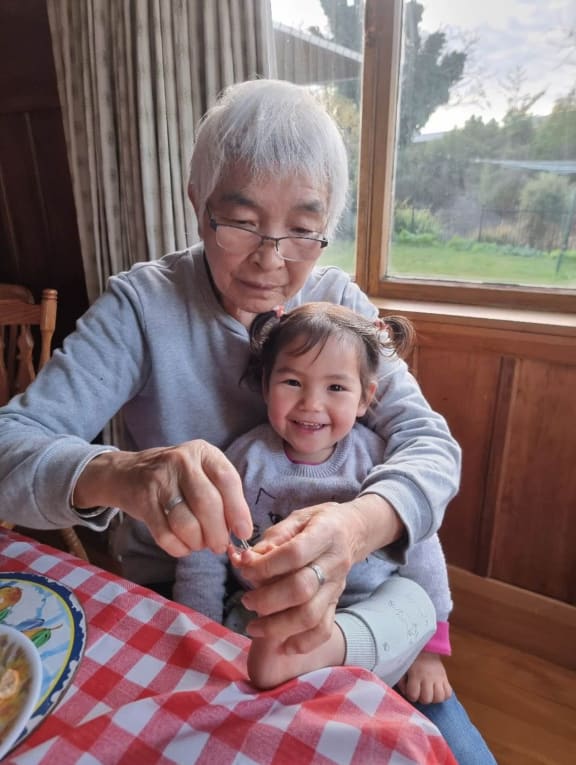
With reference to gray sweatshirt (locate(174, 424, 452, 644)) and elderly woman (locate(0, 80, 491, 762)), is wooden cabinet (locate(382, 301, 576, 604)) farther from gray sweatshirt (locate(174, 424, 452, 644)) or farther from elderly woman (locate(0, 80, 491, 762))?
gray sweatshirt (locate(174, 424, 452, 644))

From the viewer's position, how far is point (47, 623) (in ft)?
2.04

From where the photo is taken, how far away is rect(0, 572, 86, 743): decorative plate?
1.77 ft

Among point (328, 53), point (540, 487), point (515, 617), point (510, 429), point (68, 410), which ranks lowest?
point (515, 617)

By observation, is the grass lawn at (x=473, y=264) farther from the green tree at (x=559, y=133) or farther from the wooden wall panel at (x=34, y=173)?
the wooden wall panel at (x=34, y=173)

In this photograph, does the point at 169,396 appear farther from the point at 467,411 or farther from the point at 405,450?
the point at 467,411

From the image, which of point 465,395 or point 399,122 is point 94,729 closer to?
point 465,395

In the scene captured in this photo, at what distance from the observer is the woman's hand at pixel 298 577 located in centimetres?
56

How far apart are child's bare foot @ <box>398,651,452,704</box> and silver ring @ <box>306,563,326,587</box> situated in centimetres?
43

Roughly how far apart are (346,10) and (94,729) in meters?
1.99

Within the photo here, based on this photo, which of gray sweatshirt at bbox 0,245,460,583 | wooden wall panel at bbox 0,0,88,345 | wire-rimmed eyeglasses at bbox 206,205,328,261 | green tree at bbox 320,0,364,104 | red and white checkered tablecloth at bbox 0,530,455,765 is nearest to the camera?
red and white checkered tablecloth at bbox 0,530,455,765

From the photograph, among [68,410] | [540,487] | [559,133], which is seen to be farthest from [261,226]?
[540,487]

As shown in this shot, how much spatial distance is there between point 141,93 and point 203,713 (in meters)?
1.80

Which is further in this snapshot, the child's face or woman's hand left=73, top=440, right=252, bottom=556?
the child's face

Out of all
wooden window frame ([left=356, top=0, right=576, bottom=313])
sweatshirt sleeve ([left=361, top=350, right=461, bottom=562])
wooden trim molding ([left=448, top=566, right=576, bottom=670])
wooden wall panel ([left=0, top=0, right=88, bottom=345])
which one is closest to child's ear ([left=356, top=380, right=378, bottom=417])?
sweatshirt sleeve ([left=361, top=350, right=461, bottom=562])
